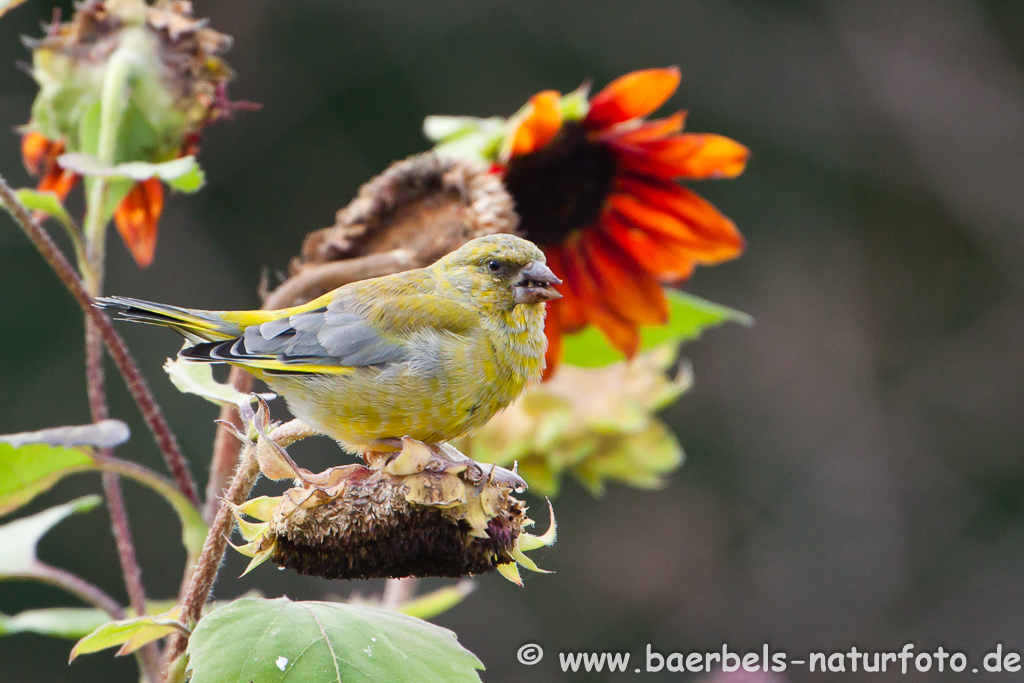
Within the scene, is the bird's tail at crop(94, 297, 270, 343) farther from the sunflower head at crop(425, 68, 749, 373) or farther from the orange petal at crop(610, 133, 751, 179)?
the orange petal at crop(610, 133, 751, 179)

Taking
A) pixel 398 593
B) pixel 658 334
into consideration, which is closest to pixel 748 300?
pixel 658 334

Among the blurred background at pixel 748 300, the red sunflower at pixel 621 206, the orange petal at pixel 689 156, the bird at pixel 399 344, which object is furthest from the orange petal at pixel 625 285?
the blurred background at pixel 748 300

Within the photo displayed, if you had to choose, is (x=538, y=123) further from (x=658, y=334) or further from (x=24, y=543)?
(x=24, y=543)

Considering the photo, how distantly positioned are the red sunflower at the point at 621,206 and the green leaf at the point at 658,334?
0.14ft

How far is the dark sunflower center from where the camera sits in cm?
141

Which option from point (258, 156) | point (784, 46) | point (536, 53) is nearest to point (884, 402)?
point (784, 46)

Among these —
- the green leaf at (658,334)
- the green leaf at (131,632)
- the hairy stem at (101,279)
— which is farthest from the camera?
the green leaf at (658,334)

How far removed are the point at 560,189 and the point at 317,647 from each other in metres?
0.81

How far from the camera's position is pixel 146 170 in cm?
93

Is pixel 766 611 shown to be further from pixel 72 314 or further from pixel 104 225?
pixel 104 225

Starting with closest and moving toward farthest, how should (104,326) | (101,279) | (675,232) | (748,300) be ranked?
1. (104,326)
2. (101,279)
3. (675,232)
4. (748,300)

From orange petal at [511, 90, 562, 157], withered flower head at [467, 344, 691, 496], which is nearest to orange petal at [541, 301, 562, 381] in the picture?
withered flower head at [467, 344, 691, 496]

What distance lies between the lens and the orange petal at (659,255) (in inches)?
54.1

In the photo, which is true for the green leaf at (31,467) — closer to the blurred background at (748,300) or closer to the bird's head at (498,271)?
the bird's head at (498,271)
